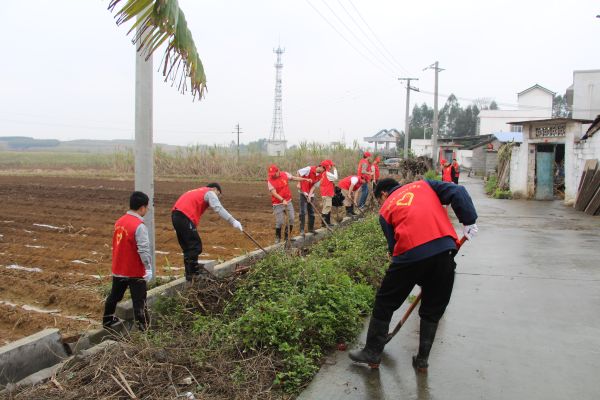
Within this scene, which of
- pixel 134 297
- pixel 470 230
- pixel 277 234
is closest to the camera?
pixel 470 230

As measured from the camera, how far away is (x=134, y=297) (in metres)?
5.39

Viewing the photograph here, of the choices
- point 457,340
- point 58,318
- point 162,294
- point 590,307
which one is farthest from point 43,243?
point 590,307

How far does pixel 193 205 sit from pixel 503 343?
4.08 m

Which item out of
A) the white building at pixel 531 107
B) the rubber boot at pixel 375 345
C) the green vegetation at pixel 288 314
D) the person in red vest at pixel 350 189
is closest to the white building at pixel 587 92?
the white building at pixel 531 107

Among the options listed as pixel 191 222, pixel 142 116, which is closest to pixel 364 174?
pixel 191 222

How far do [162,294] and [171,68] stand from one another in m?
2.75

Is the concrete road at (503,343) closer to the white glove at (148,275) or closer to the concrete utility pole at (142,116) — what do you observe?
the white glove at (148,275)

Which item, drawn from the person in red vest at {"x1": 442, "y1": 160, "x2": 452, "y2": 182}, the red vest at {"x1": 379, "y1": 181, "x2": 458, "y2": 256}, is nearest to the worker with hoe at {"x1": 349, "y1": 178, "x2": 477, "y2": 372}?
the red vest at {"x1": 379, "y1": 181, "x2": 458, "y2": 256}

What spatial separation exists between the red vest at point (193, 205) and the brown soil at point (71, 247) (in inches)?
64.9

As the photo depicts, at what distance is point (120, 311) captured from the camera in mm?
5605

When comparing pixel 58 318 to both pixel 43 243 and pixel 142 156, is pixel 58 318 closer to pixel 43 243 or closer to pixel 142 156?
pixel 142 156

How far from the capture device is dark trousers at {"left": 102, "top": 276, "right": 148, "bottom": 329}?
536 cm

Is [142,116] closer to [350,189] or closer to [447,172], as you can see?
[350,189]

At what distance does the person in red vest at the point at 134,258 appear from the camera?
5.21m
